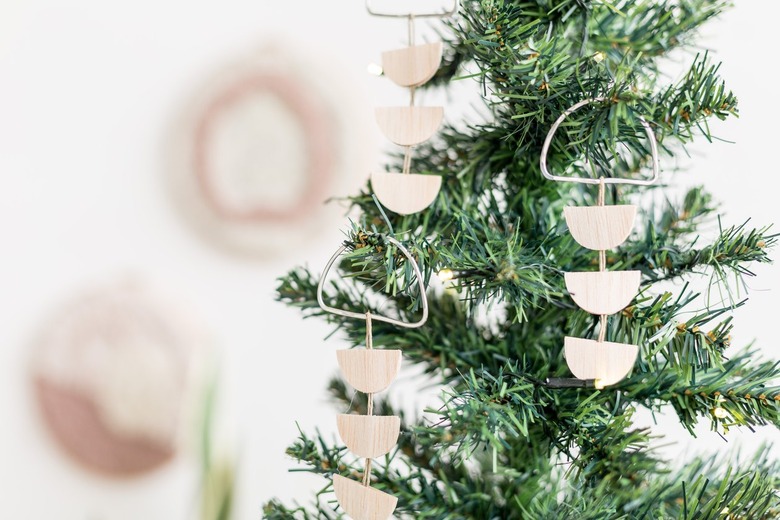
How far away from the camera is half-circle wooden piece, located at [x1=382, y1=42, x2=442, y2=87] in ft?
1.61

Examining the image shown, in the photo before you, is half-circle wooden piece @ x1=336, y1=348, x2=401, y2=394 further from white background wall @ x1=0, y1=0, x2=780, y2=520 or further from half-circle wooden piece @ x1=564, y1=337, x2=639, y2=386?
white background wall @ x1=0, y1=0, x2=780, y2=520

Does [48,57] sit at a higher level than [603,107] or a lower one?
higher

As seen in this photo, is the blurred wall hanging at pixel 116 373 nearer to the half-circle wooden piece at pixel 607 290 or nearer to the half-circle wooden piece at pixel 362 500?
the half-circle wooden piece at pixel 362 500

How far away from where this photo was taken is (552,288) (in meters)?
0.46

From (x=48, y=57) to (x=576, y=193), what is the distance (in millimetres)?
711

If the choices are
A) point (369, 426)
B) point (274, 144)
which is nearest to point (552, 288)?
point (369, 426)

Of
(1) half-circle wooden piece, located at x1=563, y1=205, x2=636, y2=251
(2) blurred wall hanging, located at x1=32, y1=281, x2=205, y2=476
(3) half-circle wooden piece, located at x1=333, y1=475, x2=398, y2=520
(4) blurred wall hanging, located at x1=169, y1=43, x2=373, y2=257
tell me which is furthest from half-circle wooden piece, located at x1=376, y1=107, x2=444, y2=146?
(2) blurred wall hanging, located at x1=32, y1=281, x2=205, y2=476

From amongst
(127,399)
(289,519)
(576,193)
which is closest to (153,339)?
(127,399)

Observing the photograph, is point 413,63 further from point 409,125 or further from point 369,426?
point 369,426

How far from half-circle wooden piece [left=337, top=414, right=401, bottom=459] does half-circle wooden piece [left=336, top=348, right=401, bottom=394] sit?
19mm

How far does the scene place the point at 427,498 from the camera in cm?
50

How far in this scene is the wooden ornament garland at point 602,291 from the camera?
43cm

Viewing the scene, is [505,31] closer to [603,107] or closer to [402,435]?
[603,107]

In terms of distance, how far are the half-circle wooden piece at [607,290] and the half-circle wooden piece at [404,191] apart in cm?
11
